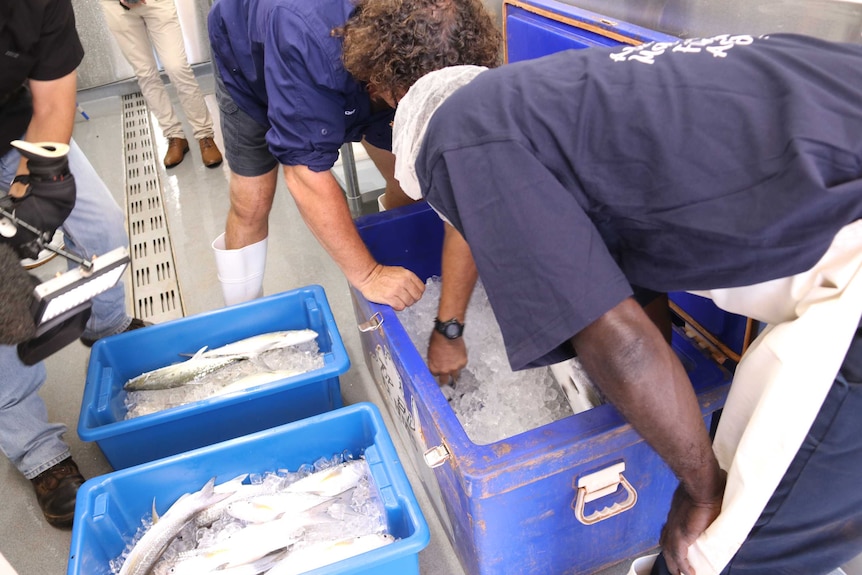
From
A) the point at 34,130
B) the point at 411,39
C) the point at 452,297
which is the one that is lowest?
the point at 452,297

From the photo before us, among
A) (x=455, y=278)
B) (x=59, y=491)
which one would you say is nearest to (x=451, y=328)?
(x=455, y=278)

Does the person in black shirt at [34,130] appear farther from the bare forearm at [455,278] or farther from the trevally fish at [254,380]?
the bare forearm at [455,278]

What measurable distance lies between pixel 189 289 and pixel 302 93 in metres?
1.36

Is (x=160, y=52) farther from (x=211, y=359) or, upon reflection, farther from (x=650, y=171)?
(x=650, y=171)

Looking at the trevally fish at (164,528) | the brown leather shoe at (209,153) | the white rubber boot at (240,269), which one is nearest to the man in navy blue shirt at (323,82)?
the white rubber boot at (240,269)

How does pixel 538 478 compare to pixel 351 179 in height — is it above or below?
above

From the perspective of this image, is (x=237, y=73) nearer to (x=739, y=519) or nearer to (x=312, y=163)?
(x=312, y=163)

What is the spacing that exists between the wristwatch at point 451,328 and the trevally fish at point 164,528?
60 centimetres

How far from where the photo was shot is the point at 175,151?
3357 mm

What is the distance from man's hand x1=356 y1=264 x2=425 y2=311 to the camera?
4.41 ft

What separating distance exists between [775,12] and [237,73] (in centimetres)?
126

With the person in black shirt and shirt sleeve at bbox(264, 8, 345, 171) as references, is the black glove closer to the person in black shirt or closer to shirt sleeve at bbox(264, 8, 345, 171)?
the person in black shirt

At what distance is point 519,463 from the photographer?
95cm

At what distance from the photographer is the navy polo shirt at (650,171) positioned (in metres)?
0.63
